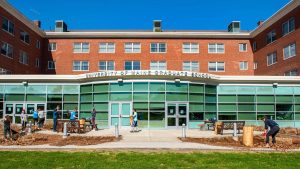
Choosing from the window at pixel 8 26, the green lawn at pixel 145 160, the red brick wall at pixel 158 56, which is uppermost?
the window at pixel 8 26

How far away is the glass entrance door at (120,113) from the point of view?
32.4 meters

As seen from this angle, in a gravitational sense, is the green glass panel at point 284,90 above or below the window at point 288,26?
below

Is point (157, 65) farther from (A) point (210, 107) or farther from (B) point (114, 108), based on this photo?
(B) point (114, 108)

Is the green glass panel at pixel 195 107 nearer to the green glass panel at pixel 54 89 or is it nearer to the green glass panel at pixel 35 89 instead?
the green glass panel at pixel 54 89

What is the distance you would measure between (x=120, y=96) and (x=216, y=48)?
21856mm

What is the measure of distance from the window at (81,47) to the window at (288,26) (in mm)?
24331

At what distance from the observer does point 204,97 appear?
34.3 m

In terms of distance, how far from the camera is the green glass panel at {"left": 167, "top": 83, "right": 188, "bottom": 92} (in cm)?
3268

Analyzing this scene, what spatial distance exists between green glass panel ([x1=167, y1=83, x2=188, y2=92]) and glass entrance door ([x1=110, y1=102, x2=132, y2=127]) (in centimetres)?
368

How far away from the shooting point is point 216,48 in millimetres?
50469

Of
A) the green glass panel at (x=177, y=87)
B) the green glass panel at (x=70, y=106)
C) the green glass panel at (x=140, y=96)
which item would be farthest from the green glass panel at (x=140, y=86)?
the green glass panel at (x=70, y=106)

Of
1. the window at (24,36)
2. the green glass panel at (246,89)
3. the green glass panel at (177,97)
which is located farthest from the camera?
the window at (24,36)

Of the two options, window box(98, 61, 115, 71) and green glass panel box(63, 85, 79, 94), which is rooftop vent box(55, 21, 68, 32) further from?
green glass panel box(63, 85, 79, 94)


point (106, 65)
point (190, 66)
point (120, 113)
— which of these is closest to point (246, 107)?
point (120, 113)
